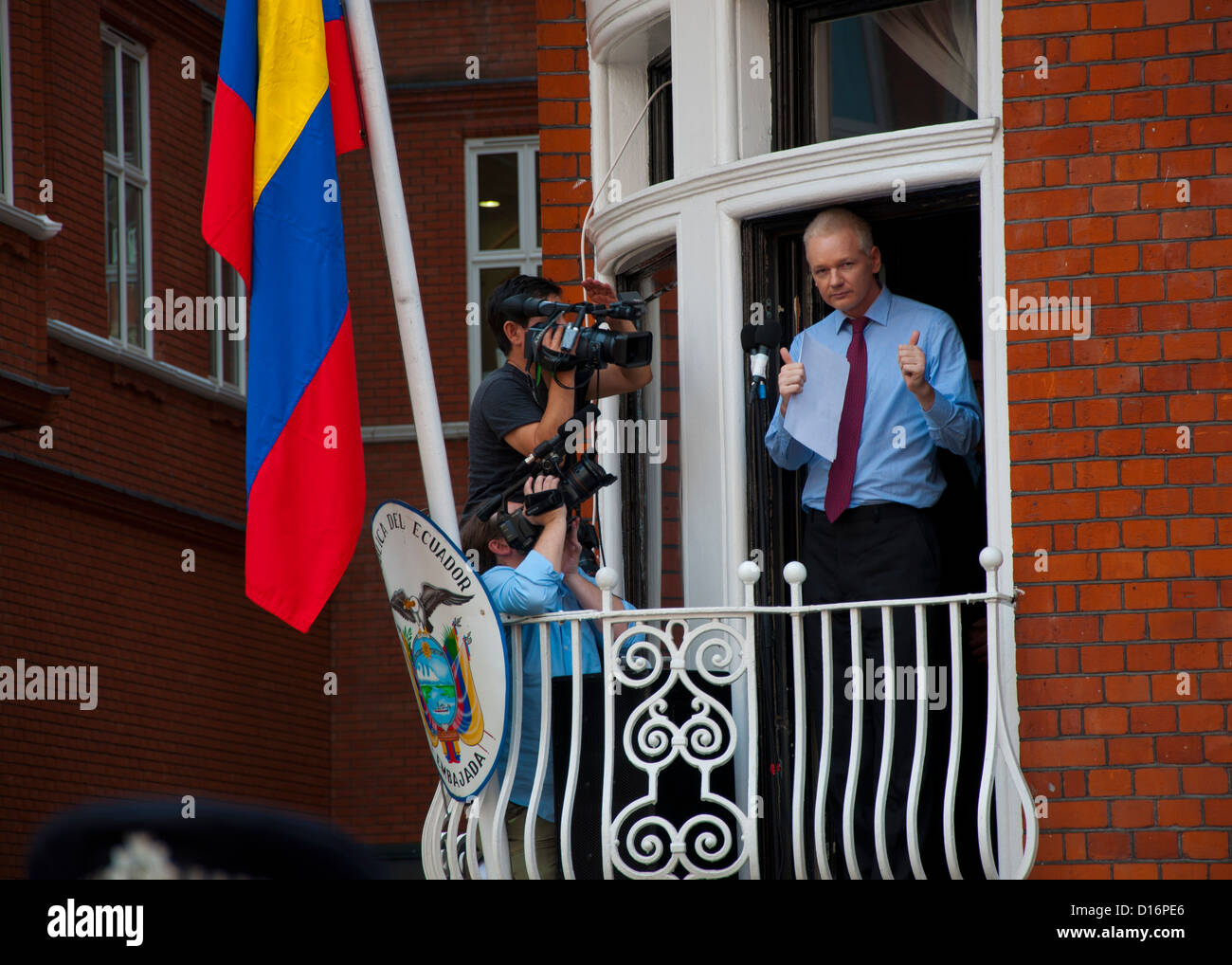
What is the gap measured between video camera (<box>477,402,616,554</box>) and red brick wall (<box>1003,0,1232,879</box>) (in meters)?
1.31

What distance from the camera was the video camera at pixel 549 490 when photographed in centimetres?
554

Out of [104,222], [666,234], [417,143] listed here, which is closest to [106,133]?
[104,222]

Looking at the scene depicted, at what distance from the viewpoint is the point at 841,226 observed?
5797 millimetres

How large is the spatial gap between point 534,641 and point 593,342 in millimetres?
940

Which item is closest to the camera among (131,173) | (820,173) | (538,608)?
(538,608)

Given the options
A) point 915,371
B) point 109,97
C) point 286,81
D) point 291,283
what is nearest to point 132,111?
point 109,97

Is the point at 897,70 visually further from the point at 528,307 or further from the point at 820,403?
the point at 528,307

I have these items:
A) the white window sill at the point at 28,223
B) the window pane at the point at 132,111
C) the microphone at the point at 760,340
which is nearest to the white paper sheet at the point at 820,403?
the microphone at the point at 760,340

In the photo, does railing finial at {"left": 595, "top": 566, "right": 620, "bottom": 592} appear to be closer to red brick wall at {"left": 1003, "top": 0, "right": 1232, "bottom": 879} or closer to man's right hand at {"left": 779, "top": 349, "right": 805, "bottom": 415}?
man's right hand at {"left": 779, "top": 349, "right": 805, "bottom": 415}

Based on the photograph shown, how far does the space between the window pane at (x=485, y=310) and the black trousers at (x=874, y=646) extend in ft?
39.8

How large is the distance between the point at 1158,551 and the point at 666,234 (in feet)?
6.95

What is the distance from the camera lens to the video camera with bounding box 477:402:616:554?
5.54m

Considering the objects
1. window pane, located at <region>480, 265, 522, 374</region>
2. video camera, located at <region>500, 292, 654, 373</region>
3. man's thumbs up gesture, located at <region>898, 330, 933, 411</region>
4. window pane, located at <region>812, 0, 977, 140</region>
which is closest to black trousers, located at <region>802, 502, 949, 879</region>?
man's thumbs up gesture, located at <region>898, 330, 933, 411</region>

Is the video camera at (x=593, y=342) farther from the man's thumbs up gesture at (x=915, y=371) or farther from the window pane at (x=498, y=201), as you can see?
the window pane at (x=498, y=201)
